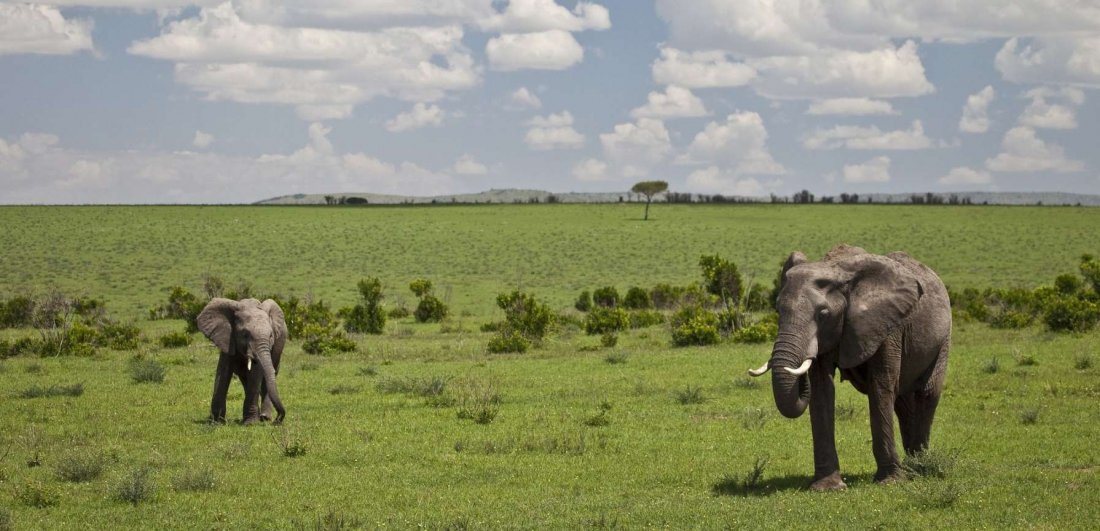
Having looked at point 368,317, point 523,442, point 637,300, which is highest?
point 523,442

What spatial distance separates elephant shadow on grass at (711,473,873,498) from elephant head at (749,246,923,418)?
160 centimetres

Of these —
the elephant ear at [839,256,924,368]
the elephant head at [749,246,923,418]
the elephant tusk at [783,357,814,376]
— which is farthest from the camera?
the elephant ear at [839,256,924,368]

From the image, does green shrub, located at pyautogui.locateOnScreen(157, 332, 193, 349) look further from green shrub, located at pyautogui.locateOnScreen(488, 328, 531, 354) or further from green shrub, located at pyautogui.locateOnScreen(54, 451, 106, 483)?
green shrub, located at pyautogui.locateOnScreen(54, 451, 106, 483)

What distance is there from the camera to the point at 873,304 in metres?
12.4

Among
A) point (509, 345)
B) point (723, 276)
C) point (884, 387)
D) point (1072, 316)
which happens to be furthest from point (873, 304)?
point (723, 276)

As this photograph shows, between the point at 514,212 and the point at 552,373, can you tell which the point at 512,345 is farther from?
the point at 514,212

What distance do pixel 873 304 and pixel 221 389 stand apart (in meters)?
11.1

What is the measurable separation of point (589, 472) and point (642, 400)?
6.23 meters

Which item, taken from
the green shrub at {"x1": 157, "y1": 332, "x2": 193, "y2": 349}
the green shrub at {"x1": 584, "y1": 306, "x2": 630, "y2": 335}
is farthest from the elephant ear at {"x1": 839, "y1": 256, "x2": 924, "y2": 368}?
the green shrub at {"x1": 157, "y1": 332, "x2": 193, "y2": 349}

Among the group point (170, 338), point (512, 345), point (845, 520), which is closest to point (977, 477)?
point (845, 520)

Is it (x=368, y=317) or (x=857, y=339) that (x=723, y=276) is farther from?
(x=857, y=339)

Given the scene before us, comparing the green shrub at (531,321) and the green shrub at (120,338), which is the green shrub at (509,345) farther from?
the green shrub at (120,338)

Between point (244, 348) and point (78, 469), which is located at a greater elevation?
point (244, 348)

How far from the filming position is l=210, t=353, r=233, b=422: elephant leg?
19.3m
